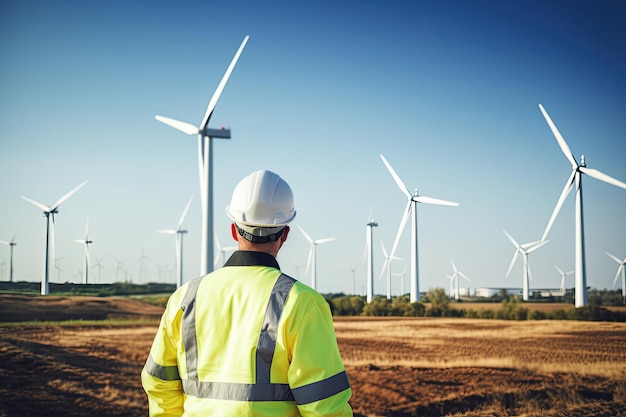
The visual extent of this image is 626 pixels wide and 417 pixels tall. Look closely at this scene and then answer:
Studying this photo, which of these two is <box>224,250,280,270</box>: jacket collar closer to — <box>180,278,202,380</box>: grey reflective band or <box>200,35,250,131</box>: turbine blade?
<box>180,278,202,380</box>: grey reflective band

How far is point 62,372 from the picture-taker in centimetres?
1630

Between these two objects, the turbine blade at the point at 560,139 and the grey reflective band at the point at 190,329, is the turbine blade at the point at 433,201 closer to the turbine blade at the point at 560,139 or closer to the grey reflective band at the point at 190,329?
the turbine blade at the point at 560,139

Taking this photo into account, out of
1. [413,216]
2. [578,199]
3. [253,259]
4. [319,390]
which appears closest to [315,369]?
[319,390]

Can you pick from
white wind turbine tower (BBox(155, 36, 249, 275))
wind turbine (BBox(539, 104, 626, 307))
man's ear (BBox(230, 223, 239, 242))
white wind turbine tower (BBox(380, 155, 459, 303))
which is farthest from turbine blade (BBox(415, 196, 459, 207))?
man's ear (BBox(230, 223, 239, 242))

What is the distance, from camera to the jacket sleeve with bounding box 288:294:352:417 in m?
2.56

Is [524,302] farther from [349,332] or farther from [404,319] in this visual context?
[349,332]

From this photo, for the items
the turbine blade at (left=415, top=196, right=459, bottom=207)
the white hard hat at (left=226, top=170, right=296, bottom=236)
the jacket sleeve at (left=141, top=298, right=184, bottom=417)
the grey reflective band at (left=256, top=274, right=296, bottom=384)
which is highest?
the turbine blade at (left=415, top=196, right=459, bottom=207)

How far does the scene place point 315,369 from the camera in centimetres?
256

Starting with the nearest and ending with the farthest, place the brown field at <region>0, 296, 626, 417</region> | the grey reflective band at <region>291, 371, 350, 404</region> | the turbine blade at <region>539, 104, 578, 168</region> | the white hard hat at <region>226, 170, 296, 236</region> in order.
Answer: the grey reflective band at <region>291, 371, 350, 404</region> < the white hard hat at <region>226, 170, 296, 236</region> < the brown field at <region>0, 296, 626, 417</region> < the turbine blade at <region>539, 104, 578, 168</region>

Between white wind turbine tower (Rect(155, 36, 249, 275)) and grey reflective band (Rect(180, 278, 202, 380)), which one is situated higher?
white wind turbine tower (Rect(155, 36, 249, 275))

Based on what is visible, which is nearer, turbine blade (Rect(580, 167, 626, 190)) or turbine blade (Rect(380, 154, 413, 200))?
turbine blade (Rect(580, 167, 626, 190))

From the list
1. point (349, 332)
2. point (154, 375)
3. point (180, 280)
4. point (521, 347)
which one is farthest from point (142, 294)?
point (154, 375)

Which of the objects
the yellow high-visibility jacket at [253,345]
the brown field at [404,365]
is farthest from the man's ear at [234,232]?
the brown field at [404,365]

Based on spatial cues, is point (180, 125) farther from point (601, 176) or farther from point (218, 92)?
point (601, 176)
